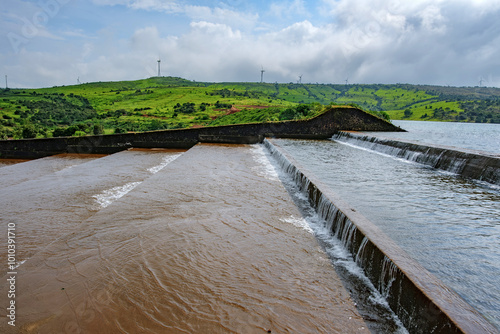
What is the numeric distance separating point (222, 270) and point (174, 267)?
55 centimetres

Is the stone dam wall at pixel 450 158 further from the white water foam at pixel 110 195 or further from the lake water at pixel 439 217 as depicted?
the white water foam at pixel 110 195

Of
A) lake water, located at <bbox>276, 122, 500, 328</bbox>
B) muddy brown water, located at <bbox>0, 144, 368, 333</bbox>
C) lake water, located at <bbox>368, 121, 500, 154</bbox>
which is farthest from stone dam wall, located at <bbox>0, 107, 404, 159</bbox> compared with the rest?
muddy brown water, located at <bbox>0, 144, 368, 333</bbox>

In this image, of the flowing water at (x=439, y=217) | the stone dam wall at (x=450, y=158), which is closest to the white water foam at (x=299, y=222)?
the flowing water at (x=439, y=217)

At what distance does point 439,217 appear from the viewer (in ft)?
16.4

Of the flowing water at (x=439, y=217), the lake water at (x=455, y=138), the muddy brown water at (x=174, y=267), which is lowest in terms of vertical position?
the muddy brown water at (x=174, y=267)

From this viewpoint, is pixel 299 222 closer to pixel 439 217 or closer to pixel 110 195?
pixel 439 217

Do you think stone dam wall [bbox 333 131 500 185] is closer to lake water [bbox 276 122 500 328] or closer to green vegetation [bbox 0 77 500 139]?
lake water [bbox 276 122 500 328]

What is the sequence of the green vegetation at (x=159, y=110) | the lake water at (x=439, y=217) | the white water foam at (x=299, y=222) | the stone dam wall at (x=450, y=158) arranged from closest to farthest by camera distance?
the lake water at (x=439, y=217), the white water foam at (x=299, y=222), the stone dam wall at (x=450, y=158), the green vegetation at (x=159, y=110)

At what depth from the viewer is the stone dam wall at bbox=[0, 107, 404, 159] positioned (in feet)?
52.0

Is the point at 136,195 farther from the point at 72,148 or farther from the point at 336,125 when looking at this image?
the point at 336,125

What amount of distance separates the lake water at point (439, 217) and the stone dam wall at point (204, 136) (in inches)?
394

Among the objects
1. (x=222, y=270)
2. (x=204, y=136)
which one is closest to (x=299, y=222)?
(x=222, y=270)

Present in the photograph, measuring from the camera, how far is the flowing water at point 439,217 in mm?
3242

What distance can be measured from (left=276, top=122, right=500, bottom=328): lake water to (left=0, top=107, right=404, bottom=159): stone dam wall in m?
10.0
